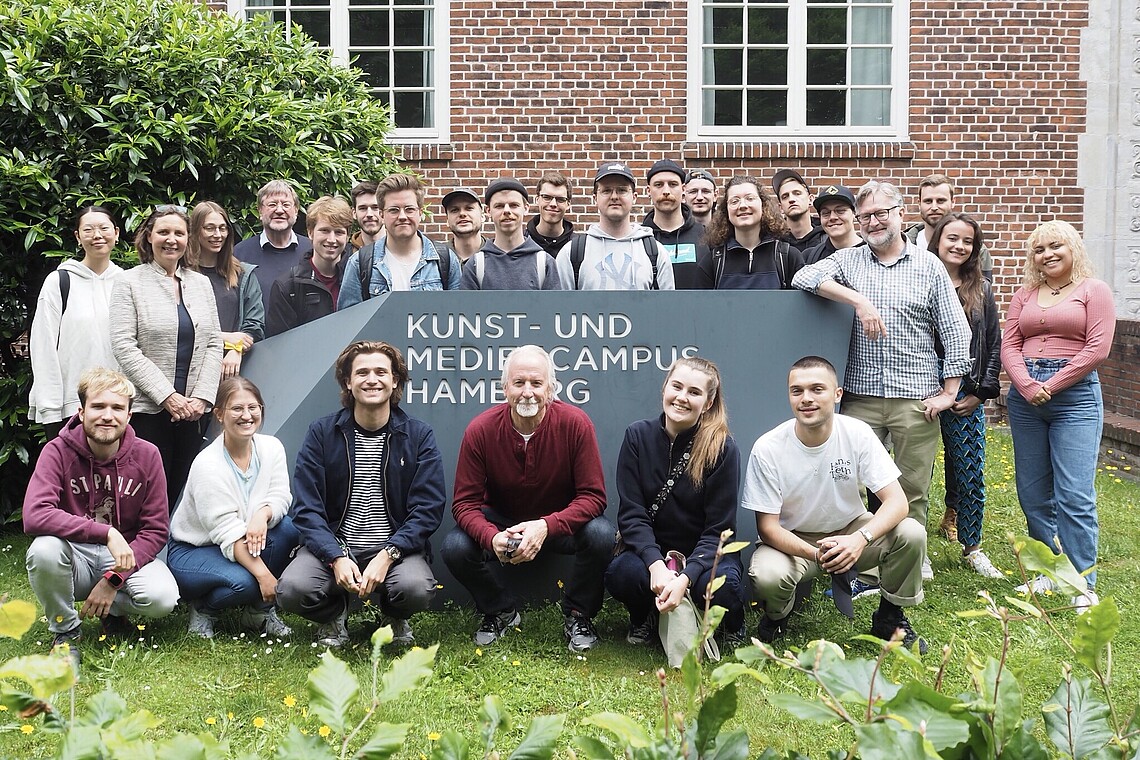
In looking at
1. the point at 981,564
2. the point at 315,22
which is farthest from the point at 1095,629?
the point at 315,22

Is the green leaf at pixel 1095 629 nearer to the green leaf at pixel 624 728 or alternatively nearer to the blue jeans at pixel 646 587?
the green leaf at pixel 624 728

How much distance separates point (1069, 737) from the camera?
1501 mm

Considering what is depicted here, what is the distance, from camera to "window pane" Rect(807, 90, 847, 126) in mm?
10484

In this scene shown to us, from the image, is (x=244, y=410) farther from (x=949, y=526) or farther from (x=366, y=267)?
(x=949, y=526)

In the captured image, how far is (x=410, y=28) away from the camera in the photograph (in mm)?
10375

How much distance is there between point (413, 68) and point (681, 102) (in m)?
2.49

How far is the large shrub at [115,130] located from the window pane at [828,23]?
5779mm

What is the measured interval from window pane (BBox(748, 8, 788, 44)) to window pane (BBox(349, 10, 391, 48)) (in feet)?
11.0

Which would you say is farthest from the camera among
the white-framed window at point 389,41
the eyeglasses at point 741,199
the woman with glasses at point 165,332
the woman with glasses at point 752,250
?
the white-framed window at point 389,41

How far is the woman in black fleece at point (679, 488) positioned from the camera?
459 cm

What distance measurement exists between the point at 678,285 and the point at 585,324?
2.23ft

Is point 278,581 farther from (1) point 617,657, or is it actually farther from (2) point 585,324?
(2) point 585,324

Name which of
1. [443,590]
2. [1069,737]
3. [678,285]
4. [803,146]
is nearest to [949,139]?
[803,146]

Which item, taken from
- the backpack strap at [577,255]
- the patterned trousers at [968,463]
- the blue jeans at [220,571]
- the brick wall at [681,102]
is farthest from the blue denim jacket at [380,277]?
the brick wall at [681,102]
